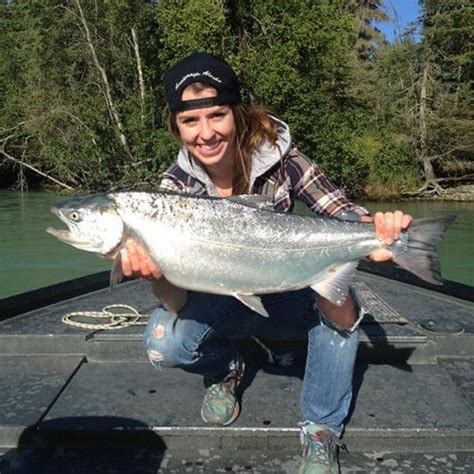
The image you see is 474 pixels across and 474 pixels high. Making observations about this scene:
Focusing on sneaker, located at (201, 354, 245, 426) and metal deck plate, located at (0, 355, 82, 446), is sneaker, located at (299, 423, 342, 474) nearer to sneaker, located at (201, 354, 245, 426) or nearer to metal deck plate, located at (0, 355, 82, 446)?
sneaker, located at (201, 354, 245, 426)

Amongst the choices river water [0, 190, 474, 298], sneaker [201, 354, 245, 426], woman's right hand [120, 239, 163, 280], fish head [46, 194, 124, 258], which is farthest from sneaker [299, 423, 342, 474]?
river water [0, 190, 474, 298]

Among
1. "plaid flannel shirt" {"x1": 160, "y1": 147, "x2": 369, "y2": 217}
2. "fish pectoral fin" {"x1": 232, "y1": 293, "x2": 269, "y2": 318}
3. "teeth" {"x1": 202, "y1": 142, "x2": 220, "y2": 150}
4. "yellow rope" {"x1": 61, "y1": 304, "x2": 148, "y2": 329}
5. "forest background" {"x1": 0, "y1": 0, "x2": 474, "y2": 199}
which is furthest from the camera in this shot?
"forest background" {"x1": 0, "y1": 0, "x2": 474, "y2": 199}

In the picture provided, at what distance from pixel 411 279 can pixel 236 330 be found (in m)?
2.96

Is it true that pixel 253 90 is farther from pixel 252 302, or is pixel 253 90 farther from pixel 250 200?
pixel 252 302

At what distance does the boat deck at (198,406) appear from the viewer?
8.52 feet

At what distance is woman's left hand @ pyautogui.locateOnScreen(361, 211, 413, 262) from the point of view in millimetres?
2469

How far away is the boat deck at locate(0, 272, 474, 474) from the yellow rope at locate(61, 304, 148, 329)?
0.24ft

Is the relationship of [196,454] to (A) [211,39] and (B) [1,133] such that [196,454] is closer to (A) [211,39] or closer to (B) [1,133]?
(A) [211,39]

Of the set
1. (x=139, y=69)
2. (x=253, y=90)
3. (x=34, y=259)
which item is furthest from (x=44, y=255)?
(x=139, y=69)

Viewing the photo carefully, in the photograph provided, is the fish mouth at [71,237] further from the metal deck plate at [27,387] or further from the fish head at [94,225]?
the metal deck plate at [27,387]

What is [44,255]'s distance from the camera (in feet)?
36.1

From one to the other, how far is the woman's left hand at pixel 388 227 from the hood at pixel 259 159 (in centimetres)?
65

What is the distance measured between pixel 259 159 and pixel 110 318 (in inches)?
72.6

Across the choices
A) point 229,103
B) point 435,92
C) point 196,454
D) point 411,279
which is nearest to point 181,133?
point 229,103
